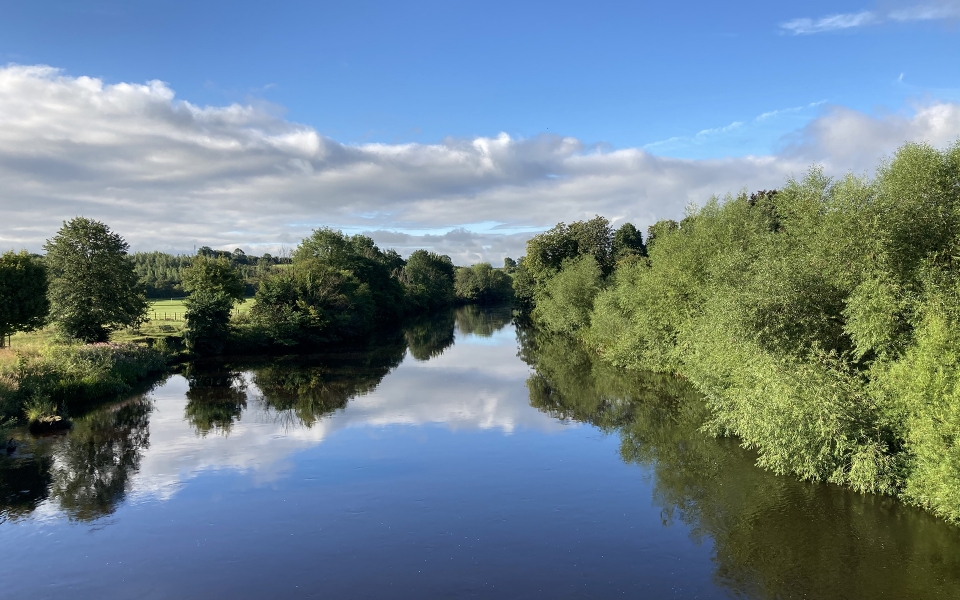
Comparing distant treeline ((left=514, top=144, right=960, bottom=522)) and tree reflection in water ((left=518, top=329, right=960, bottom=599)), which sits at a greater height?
distant treeline ((left=514, top=144, right=960, bottom=522))

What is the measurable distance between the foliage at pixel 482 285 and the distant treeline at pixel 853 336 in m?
112

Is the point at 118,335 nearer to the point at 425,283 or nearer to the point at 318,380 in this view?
the point at 318,380

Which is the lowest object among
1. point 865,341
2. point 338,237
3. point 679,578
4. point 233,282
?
point 679,578

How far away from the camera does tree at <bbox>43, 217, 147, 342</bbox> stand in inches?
1706

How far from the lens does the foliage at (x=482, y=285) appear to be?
14075 centimetres

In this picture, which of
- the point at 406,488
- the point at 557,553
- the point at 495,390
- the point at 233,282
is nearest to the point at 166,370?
the point at 233,282

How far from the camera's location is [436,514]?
1809 centimetres

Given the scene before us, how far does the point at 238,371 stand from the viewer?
4484 centimetres

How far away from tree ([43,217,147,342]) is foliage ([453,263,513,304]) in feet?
309

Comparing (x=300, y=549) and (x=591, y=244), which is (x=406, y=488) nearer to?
(x=300, y=549)

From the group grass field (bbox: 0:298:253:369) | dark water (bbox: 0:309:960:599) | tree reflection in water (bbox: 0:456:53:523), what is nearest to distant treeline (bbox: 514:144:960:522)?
dark water (bbox: 0:309:960:599)

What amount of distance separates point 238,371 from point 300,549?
3203 cm

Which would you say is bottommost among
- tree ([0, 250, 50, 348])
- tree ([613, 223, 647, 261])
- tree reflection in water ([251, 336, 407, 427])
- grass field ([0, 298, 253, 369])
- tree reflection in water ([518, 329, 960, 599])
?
tree reflection in water ([518, 329, 960, 599])

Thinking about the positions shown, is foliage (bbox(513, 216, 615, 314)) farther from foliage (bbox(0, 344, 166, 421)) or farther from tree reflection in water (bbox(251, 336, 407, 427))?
foliage (bbox(0, 344, 166, 421))
